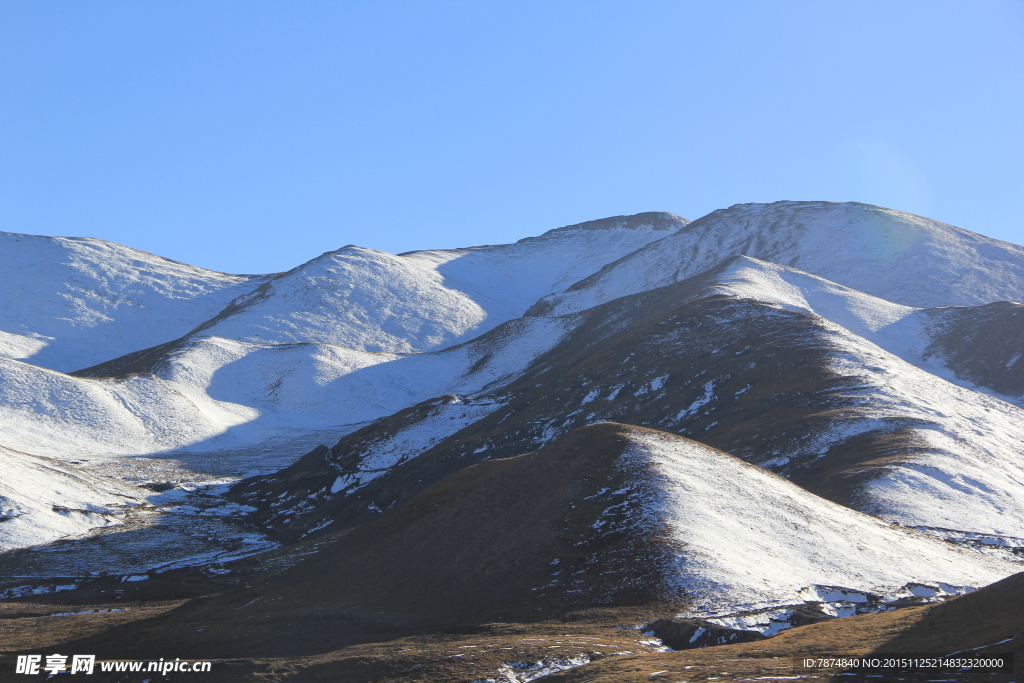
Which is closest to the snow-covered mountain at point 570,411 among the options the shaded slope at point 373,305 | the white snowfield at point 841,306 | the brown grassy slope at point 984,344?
the brown grassy slope at point 984,344

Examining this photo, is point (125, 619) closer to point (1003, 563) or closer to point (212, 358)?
point (1003, 563)

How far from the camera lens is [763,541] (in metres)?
29.1

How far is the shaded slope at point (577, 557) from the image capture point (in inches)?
1013

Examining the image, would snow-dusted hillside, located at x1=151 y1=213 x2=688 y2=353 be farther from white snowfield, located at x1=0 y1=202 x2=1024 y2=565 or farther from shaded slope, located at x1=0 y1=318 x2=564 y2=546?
shaded slope, located at x1=0 y1=318 x2=564 y2=546

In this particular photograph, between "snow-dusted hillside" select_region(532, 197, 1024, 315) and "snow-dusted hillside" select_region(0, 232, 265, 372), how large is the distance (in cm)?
6468

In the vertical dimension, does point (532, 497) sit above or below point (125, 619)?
above

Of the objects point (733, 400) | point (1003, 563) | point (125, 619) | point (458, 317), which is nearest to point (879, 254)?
point (458, 317)

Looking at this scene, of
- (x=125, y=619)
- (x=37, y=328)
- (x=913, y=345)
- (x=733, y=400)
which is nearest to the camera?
(x=125, y=619)

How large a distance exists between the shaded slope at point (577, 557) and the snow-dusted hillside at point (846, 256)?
102426 millimetres

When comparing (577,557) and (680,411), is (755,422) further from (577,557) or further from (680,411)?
(577,557)

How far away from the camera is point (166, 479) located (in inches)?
2657

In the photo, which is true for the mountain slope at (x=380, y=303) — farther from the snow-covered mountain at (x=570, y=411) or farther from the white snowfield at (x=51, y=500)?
the white snowfield at (x=51, y=500)

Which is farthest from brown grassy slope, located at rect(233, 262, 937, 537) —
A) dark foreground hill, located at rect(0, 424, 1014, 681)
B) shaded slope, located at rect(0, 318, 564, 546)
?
dark foreground hill, located at rect(0, 424, 1014, 681)

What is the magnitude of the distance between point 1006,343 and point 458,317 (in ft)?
282
